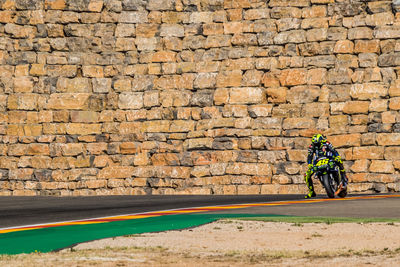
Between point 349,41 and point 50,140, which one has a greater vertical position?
point 349,41

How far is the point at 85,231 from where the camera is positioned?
1128 cm

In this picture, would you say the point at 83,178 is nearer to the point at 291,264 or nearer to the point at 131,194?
the point at 131,194

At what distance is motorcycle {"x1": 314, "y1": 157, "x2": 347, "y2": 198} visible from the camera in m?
18.3

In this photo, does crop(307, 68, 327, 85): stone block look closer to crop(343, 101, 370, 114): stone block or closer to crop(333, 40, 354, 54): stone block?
crop(333, 40, 354, 54): stone block

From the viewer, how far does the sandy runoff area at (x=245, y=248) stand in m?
7.95

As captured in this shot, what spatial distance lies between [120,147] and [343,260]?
50.5 feet

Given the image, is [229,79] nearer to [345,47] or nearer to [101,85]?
[345,47]

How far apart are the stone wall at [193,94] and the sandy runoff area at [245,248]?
34.0ft

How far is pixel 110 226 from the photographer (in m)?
12.0

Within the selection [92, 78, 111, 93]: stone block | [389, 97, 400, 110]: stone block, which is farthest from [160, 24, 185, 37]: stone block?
[389, 97, 400, 110]: stone block

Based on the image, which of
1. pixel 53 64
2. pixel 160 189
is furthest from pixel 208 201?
pixel 53 64

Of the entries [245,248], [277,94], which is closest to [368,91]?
[277,94]

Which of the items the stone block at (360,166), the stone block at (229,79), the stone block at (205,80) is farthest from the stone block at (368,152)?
the stone block at (205,80)

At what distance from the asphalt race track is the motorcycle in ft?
2.61
